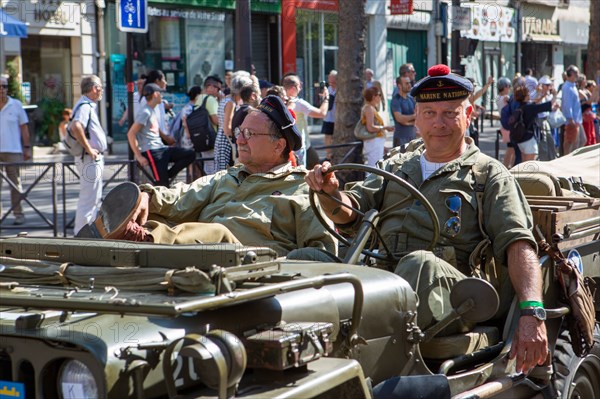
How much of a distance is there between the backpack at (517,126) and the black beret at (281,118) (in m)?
10.5

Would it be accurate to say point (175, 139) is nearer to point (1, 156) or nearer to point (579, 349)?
point (1, 156)

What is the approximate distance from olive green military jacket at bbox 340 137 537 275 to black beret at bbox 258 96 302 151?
723 millimetres

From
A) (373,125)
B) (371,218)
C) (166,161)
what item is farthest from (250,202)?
(373,125)

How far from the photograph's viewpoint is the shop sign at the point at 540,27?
40.7 meters

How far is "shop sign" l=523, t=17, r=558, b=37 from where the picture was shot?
134 ft

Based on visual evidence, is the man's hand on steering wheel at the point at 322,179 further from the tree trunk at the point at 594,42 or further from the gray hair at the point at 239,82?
the tree trunk at the point at 594,42

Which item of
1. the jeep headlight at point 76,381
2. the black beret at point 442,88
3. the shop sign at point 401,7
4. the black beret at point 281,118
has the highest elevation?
the shop sign at point 401,7

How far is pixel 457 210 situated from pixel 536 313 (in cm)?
68

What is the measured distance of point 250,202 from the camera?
5523 mm

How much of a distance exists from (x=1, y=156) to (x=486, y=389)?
35.2ft

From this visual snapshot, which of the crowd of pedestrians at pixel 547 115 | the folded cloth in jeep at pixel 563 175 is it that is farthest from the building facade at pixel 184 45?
the folded cloth in jeep at pixel 563 175

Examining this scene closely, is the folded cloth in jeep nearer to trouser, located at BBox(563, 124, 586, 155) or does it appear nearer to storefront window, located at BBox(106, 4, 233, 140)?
trouser, located at BBox(563, 124, 586, 155)

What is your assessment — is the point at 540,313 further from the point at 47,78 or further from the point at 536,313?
the point at 47,78

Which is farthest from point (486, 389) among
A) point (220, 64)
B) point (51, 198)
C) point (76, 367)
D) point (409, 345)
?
point (220, 64)
